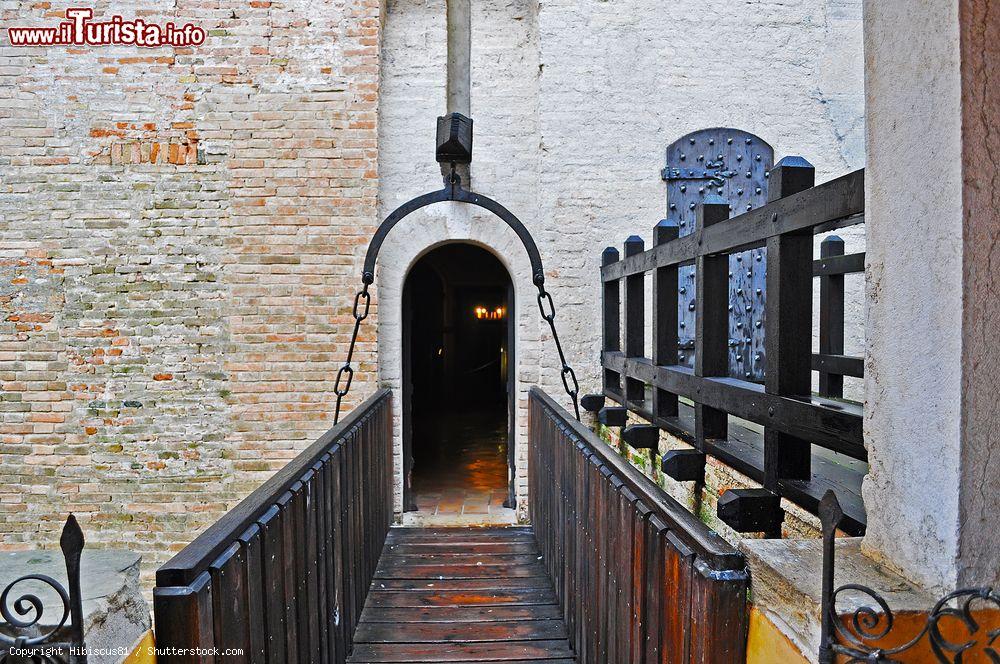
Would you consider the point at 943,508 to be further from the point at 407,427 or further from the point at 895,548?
the point at 407,427

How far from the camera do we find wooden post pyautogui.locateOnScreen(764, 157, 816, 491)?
93.3 inches

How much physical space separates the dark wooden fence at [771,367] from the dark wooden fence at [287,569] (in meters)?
1.45

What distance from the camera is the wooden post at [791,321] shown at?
237cm

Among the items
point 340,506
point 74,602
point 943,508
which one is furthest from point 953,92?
point 340,506

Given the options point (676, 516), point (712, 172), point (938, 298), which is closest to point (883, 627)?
point (676, 516)

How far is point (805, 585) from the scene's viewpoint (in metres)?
1.31

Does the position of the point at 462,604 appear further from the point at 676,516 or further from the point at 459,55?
the point at 459,55

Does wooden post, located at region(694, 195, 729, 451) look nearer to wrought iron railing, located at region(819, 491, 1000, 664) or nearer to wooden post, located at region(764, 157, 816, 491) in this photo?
wooden post, located at region(764, 157, 816, 491)

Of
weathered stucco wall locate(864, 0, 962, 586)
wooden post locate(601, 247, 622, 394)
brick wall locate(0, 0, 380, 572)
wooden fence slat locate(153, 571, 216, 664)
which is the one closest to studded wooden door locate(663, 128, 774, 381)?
wooden post locate(601, 247, 622, 394)

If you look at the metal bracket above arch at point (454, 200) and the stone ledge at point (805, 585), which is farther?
the metal bracket above arch at point (454, 200)

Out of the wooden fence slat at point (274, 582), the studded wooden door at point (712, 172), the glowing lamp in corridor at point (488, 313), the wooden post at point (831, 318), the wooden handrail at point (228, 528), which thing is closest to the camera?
the wooden handrail at point (228, 528)

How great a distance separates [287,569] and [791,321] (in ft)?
6.03

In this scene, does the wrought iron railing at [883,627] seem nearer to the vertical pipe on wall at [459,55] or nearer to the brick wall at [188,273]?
the vertical pipe on wall at [459,55]

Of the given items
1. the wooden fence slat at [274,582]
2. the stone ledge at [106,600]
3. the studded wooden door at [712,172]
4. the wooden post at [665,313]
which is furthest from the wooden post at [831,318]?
the stone ledge at [106,600]
